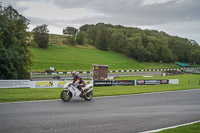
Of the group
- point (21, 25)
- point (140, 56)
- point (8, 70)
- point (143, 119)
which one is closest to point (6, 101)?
point (143, 119)

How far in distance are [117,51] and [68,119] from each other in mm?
94620

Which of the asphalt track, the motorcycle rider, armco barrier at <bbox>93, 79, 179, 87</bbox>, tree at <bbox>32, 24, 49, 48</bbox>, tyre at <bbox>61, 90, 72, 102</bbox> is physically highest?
tree at <bbox>32, 24, 49, 48</bbox>

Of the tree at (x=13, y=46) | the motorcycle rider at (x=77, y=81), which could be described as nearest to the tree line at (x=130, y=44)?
the tree at (x=13, y=46)

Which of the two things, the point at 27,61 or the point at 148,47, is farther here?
the point at 148,47

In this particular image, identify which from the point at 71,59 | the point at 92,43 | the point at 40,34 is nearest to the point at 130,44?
the point at 92,43

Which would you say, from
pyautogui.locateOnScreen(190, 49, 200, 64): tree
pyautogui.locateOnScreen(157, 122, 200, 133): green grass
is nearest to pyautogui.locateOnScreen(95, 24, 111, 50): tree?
pyautogui.locateOnScreen(190, 49, 200, 64): tree

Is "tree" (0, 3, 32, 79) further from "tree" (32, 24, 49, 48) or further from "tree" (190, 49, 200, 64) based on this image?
"tree" (190, 49, 200, 64)

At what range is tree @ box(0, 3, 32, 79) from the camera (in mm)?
27320

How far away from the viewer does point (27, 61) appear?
35.5 metres

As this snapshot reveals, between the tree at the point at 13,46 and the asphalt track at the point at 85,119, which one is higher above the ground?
the tree at the point at 13,46

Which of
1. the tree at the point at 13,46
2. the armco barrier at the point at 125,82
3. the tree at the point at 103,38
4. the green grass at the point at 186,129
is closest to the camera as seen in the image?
the green grass at the point at 186,129

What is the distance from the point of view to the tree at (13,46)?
27320mm

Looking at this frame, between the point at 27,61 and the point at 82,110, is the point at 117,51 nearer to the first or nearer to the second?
the point at 27,61

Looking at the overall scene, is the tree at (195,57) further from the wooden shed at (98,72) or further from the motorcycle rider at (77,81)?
the motorcycle rider at (77,81)
